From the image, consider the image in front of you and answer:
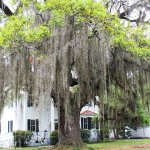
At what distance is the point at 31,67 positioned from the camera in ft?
53.9

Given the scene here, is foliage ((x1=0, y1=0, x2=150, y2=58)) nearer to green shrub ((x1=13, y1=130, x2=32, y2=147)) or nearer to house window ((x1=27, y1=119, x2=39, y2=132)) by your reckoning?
green shrub ((x1=13, y1=130, x2=32, y2=147))

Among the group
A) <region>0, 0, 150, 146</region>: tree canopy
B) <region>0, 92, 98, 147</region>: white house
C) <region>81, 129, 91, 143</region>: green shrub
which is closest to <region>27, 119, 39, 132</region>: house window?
<region>0, 92, 98, 147</region>: white house

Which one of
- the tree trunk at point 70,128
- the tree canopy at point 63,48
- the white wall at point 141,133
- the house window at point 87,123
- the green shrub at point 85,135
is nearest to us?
the tree canopy at point 63,48

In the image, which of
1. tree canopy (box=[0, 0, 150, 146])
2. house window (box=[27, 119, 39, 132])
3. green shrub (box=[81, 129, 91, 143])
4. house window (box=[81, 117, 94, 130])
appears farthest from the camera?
house window (box=[81, 117, 94, 130])

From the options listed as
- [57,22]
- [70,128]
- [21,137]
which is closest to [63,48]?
[57,22]

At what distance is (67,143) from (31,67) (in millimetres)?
6740

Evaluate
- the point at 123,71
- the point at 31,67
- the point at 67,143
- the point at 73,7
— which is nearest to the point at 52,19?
the point at 73,7

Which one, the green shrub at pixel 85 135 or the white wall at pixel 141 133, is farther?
the white wall at pixel 141 133

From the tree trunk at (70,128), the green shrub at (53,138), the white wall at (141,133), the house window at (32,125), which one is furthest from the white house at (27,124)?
the tree trunk at (70,128)

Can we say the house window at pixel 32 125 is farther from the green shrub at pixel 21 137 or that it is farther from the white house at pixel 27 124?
the green shrub at pixel 21 137

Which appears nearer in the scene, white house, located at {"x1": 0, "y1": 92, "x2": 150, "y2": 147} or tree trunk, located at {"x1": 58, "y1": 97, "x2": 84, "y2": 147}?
tree trunk, located at {"x1": 58, "y1": 97, "x2": 84, "y2": 147}

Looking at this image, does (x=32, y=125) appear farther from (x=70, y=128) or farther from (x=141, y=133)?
(x=70, y=128)

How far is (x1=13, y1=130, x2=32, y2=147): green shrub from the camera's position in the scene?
30453mm

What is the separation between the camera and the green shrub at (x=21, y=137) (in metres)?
30.5
